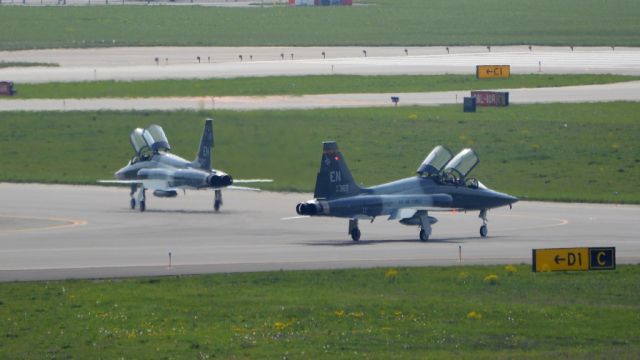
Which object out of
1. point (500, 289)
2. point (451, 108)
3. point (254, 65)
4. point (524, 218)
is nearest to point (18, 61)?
point (254, 65)

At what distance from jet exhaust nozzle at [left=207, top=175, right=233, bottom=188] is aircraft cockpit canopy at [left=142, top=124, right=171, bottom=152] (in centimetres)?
581

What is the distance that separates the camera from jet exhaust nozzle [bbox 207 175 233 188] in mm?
65312

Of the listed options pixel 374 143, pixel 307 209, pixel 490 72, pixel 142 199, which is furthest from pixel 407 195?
pixel 490 72

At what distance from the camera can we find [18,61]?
138m

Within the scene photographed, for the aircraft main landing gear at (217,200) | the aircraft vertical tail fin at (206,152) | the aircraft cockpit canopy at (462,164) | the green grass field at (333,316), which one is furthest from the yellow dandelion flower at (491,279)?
the aircraft vertical tail fin at (206,152)

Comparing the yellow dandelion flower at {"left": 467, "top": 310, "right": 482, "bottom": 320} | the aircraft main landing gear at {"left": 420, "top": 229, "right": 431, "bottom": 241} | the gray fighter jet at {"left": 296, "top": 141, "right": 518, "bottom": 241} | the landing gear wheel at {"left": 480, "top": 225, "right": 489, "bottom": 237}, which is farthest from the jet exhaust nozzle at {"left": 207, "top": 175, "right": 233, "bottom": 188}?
the yellow dandelion flower at {"left": 467, "top": 310, "right": 482, "bottom": 320}

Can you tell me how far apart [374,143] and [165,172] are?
846 inches

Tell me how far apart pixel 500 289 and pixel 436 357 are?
33.4 feet

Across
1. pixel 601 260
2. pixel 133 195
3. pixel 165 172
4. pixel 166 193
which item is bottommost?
pixel 601 260

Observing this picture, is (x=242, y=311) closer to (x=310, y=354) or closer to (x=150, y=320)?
(x=150, y=320)

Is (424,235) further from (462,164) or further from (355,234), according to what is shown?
(462,164)

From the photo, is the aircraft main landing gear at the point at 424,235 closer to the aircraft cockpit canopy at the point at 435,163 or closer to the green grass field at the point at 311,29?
the aircraft cockpit canopy at the point at 435,163

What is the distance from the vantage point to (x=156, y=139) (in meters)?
70.6

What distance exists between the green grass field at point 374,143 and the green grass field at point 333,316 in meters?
25.1
